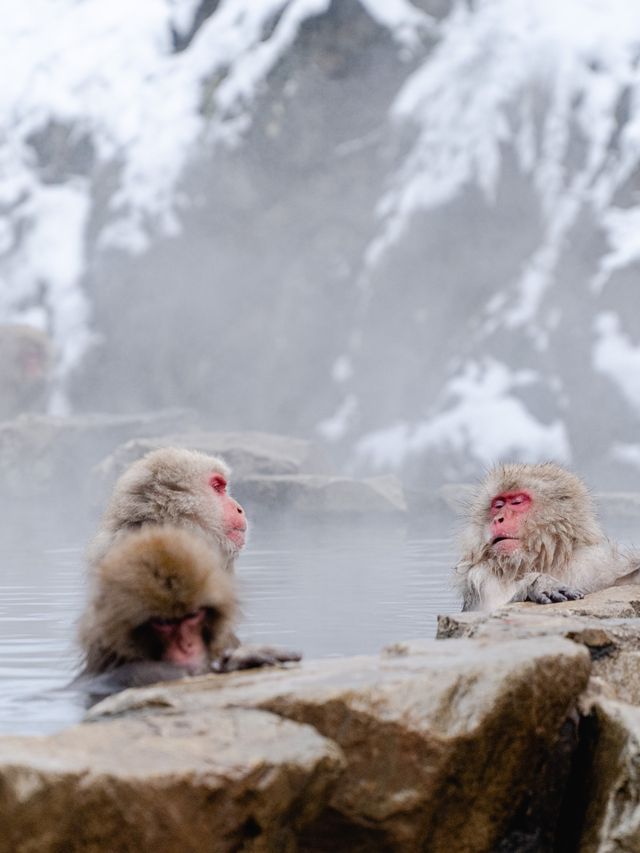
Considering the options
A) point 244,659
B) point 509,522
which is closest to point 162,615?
point 244,659

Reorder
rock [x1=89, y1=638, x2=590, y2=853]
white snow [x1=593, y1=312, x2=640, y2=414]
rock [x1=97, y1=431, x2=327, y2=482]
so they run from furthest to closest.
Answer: white snow [x1=593, y1=312, x2=640, y2=414], rock [x1=97, y1=431, x2=327, y2=482], rock [x1=89, y1=638, x2=590, y2=853]

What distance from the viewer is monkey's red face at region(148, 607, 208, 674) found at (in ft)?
9.03

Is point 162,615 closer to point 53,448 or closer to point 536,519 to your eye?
point 536,519

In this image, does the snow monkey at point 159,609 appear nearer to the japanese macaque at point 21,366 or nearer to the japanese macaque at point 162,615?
the japanese macaque at point 162,615

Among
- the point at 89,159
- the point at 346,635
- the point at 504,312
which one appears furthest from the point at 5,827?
the point at 89,159

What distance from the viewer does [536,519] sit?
14.9ft

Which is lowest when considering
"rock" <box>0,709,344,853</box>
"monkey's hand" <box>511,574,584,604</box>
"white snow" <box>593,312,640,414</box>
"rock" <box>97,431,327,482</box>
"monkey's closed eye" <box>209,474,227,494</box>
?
"rock" <box>0,709,344,853</box>

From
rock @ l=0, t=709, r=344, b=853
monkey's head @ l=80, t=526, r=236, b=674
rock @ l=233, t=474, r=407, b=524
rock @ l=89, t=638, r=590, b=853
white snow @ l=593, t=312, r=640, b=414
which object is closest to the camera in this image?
rock @ l=0, t=709, r=344, b=853

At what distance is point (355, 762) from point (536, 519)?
2.36 meters

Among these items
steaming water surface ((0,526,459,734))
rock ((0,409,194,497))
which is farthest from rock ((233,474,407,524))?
rock ((0,409,194,497))

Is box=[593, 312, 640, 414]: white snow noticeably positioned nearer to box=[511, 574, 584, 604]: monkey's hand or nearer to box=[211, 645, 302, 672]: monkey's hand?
box=[511, 574, 584, 604]: monkey's hand

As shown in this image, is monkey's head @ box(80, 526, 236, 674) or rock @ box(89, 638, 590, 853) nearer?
rock @ box(89, 638, 590, 853)

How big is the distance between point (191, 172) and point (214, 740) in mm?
14900

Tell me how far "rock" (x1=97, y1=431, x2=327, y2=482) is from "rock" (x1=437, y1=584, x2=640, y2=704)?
746 centimetres
